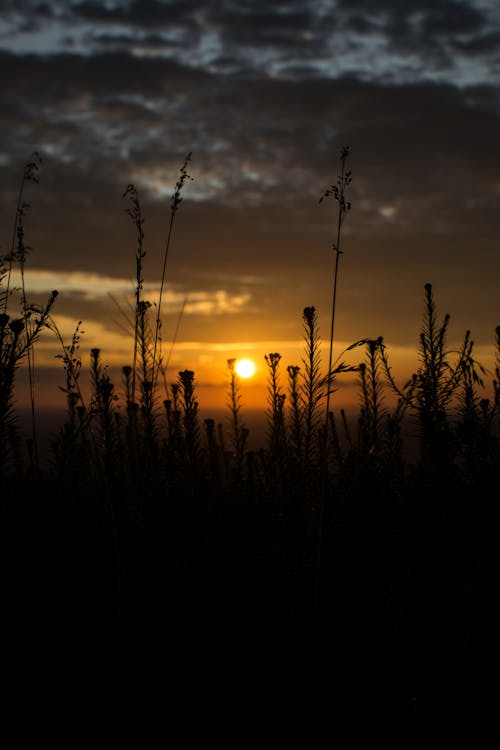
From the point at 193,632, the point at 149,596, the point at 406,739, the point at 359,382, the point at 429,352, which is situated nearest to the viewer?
the point at 406,739

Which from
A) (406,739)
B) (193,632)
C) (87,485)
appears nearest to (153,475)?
(87,485)

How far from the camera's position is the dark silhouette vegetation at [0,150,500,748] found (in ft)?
8.62

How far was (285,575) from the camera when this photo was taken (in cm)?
302

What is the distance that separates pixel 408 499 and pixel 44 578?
82.9 inches

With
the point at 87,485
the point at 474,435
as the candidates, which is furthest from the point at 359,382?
the point at 87,485

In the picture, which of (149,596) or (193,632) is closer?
(193,632)

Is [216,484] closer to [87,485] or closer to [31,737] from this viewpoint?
[87,485]

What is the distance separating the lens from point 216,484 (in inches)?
206

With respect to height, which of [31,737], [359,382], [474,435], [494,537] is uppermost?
[359,382]

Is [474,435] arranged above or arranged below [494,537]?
above

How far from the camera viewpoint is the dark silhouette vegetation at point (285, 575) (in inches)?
103

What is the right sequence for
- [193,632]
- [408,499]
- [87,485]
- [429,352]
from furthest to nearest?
[87,485], [429,352], [408,499], [193,632]

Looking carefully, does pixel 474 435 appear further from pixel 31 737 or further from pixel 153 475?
pixel 31 737

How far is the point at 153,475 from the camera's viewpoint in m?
4.51
